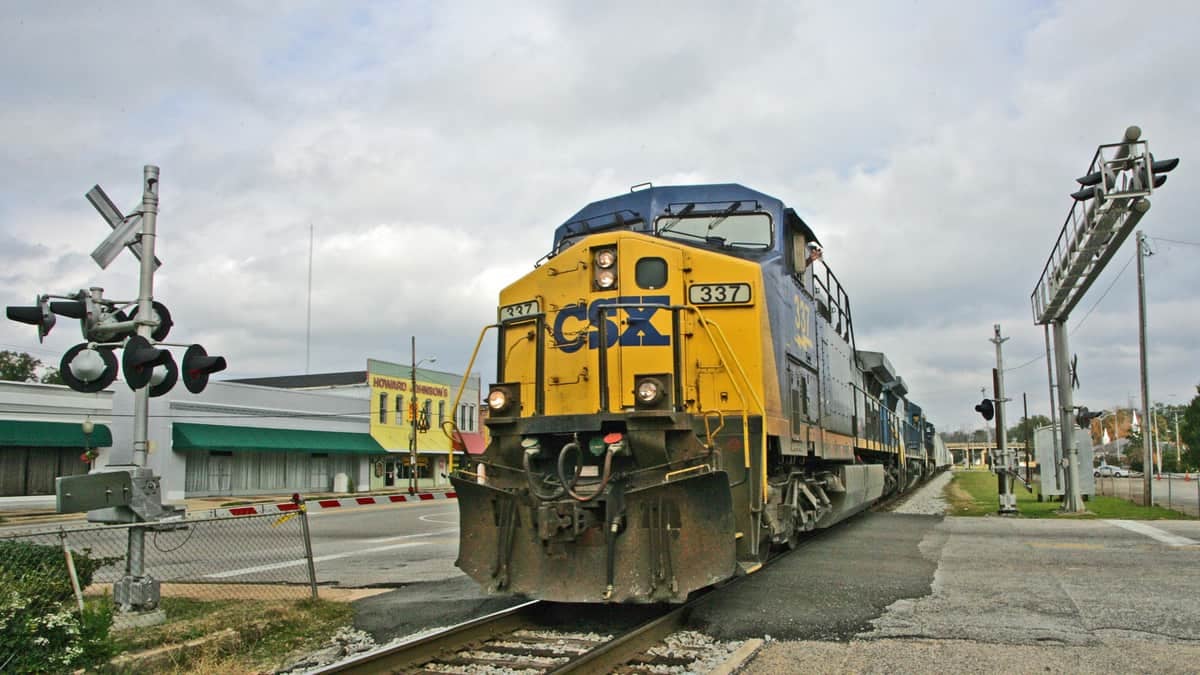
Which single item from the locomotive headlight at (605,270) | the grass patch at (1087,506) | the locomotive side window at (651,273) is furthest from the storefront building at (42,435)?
the grass patch at (1087,506)

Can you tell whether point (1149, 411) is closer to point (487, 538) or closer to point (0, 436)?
point (487, 538)

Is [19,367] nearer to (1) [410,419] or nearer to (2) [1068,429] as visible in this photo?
(1) [410,419]

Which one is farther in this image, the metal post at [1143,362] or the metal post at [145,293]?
the metal post at [1143,362]

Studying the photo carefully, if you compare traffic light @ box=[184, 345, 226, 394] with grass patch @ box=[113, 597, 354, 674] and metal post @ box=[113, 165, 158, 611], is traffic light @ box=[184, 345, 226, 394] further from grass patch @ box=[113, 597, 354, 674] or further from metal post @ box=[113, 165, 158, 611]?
grass patch @ box=[113, 597, 354, 674]

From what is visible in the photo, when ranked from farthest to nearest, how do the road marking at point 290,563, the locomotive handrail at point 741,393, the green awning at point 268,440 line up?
the green awning at point 268,440 → the road marking at point 290,563 → the locomotive handrail at point 741,393

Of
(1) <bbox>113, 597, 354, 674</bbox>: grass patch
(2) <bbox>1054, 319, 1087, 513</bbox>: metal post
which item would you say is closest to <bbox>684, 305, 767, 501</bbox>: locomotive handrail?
(1) <bbox>113, 597, 354, 674</bbox>: grass patch

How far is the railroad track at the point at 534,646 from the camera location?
564cm

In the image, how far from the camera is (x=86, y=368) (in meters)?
7.61

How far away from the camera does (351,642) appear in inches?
269

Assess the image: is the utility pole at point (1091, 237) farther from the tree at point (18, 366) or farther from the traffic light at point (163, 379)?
the tree at point (18, 366)

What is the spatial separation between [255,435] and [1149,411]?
31.6 meters

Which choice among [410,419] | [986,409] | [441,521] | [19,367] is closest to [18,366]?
[19,367]

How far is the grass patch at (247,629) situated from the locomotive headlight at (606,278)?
375 centimetres

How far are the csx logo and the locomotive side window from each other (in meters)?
0.12
